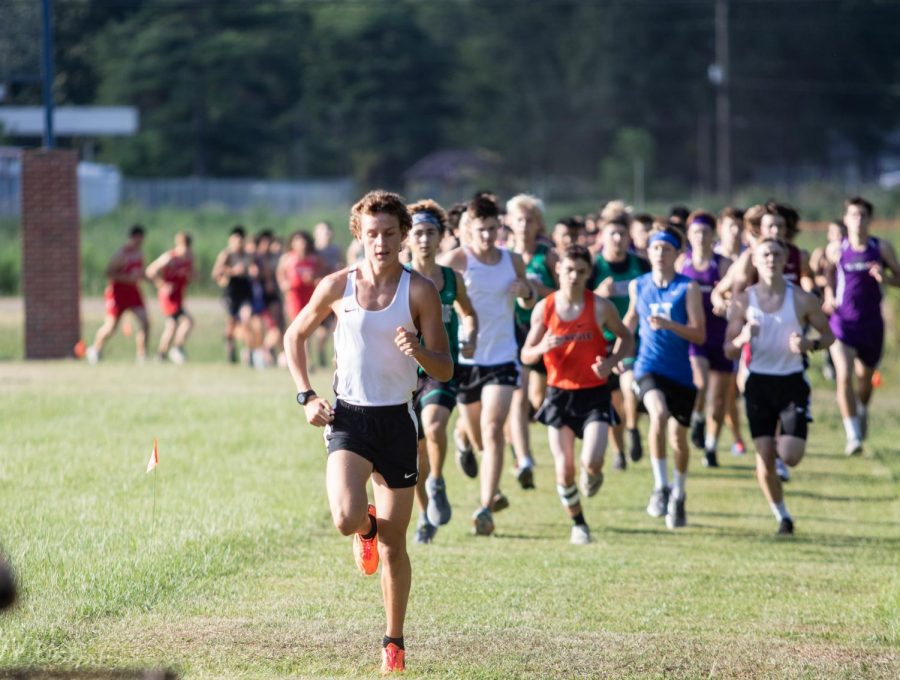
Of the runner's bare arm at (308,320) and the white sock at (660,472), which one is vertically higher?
the runner's bare arm at (308,320)

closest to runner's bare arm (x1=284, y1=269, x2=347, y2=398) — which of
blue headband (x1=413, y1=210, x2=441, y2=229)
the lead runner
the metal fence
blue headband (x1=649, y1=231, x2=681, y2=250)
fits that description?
the lead runner

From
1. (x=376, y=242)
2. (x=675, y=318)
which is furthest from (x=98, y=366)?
(x=376, y=242)

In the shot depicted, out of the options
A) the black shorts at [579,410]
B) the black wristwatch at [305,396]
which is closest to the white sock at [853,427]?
the black shorts at [579,410]

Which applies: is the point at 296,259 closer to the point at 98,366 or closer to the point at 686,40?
the point at 98,366

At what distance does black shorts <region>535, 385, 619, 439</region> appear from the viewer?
460 inches

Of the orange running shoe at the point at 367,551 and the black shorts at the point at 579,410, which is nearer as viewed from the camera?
the orange running shoe at the point at 367,551

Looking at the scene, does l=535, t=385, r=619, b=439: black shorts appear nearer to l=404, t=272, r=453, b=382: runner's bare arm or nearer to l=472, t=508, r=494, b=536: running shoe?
l=472, t=508, r=494, b=536: running shoe

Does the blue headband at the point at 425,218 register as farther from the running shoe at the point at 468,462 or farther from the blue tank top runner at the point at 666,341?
the running shoe at the point at 468,462

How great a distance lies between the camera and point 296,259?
24469 mm

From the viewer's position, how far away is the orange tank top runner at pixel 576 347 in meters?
11.6

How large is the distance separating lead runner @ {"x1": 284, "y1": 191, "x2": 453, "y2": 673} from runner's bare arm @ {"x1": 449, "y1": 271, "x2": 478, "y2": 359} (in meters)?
3.23

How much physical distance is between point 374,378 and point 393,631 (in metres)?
1.19

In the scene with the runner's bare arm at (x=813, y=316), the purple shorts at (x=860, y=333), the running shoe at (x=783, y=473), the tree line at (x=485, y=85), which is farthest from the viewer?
the tree line at (x=485, y=85)

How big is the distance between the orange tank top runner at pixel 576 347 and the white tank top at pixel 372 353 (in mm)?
3818
